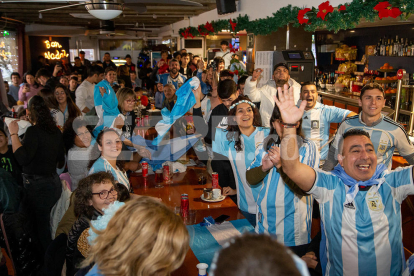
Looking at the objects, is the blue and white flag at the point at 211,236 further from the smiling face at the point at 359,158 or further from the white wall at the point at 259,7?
the white wall at the point at 259,7

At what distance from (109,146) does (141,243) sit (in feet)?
5.33

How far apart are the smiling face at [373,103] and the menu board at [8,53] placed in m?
11.6

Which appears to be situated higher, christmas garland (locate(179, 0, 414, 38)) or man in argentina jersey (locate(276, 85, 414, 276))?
christmas garland (locate(179, 0, 414, 38))

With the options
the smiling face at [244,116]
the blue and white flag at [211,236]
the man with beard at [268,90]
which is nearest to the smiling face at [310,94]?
the man with beard at [268,90]

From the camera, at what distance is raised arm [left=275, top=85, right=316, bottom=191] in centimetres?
177

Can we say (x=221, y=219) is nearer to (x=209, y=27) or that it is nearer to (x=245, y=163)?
(x=245, y=163)

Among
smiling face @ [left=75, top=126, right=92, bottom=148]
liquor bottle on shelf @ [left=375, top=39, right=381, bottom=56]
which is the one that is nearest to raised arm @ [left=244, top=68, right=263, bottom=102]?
smiling face @ [left=75, top=126, right=92, bottom=148]

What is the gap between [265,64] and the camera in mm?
6508

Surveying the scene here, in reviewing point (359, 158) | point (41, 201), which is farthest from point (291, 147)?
point (41, 201)

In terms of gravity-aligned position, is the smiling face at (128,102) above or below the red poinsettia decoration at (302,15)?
A: below

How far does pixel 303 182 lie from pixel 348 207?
0.89 feet

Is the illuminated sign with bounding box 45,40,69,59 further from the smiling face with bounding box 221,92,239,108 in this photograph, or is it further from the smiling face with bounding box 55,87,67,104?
the smiling face with bounding box 221,92,239,108

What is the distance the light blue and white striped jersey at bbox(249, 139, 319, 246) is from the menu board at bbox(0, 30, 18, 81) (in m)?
11.7

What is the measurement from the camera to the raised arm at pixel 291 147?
Result: 5.79 ft
